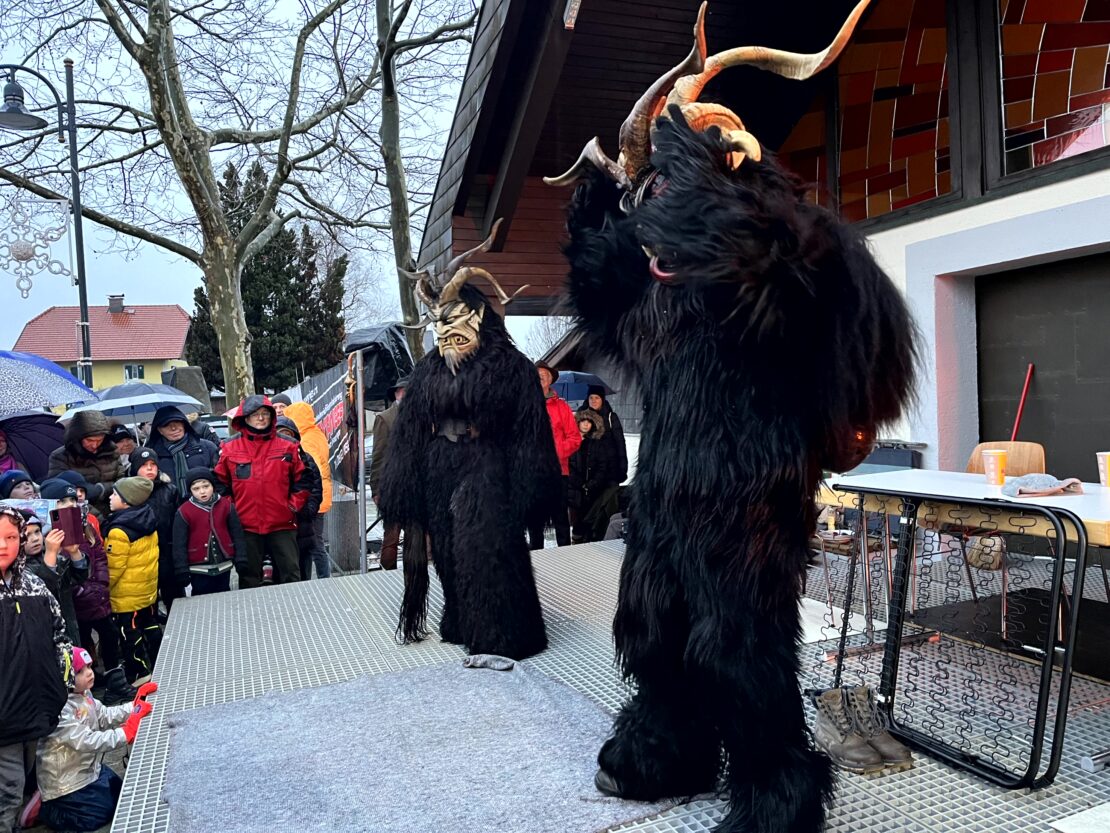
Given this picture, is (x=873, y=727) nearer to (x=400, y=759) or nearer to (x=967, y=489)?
(x=967, y=489)

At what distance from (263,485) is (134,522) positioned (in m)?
0.90

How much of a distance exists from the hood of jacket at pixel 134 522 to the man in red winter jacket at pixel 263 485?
2.19 ft

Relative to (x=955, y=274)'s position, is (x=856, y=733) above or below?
below

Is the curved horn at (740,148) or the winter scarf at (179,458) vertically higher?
the curved horn at (740,148)

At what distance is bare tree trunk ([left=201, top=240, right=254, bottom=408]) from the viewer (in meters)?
13.5

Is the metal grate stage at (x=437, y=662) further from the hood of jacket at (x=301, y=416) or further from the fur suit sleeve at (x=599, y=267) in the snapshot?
the hood of jacket at (x=301, y=416)

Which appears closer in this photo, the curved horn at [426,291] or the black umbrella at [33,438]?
the curved horn at [426,291]

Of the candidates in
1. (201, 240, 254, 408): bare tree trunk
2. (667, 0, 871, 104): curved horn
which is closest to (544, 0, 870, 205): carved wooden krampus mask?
(667, 0, 871, 104): curved horn

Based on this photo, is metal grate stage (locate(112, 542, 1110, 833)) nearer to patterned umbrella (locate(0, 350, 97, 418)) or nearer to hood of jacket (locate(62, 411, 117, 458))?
hood of jacket (locate(62, 411, 117, 458))

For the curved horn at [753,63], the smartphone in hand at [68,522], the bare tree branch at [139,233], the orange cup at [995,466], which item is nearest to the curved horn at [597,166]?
the curved horn at [753,63]

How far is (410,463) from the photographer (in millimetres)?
3658

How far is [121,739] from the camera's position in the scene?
292cm

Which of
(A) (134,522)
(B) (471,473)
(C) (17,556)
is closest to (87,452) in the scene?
(A) (134,522)

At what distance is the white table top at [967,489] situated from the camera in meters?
2.27
